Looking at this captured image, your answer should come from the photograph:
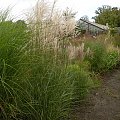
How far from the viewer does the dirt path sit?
212 inches

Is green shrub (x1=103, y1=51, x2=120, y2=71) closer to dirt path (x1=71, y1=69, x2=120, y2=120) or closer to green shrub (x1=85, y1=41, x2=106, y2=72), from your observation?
green shrub (x1=85, y1=41, x2=106, y2=72)

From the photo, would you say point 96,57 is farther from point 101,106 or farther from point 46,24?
point 46,24

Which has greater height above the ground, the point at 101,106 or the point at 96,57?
the point at 96,57

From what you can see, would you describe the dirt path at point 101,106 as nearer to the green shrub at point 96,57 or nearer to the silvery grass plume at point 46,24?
the silvery grass plume at point 46,24

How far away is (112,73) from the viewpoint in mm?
11242

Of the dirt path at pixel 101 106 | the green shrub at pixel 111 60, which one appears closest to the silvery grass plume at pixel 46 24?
the dirt path at pixel 101 106

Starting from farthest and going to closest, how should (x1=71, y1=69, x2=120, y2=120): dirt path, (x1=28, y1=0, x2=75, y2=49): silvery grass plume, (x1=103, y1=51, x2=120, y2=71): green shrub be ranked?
(x1=103, y1=51, x2=120, y2=71): green shrub
(x1=71, y1=69, x2=120, y2=120): dirt path
(x1=28, y1=0, x2=75, y2=49): silvery grass plume

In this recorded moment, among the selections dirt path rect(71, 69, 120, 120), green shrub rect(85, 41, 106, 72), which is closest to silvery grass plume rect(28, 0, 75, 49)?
dirt path rect(71, 69, 120, 120)

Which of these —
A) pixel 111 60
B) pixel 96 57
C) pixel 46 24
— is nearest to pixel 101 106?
pixel 46 24

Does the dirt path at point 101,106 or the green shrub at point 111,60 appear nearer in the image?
the dirt path at point 101,106

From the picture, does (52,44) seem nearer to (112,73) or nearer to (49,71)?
(49,71)

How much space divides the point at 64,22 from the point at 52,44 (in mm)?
473

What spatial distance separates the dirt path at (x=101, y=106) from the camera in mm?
5387

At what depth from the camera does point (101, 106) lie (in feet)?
20.0
